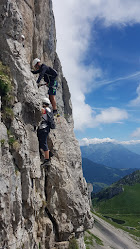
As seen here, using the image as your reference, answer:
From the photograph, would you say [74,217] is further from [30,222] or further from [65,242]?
[30,222]

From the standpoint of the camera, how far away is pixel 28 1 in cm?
2008

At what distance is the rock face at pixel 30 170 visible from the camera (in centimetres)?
1088

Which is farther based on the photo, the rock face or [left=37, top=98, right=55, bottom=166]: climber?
[left=37, top=98, right=55, bottom=166]: climber

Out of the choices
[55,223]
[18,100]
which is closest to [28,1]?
[18,100]

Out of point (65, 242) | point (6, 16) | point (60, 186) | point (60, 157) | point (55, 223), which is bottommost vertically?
point (65, 242)

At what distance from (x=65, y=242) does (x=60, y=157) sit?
7.34 m

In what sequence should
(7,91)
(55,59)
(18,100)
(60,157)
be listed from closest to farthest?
(7,91), (18,100), (60,157), (55,59)

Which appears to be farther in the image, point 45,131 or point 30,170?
point 45,131

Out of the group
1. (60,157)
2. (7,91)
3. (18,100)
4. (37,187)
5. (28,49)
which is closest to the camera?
(7,91)

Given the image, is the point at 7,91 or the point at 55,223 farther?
the point at 55,223

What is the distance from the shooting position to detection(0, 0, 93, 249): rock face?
35.7 feet

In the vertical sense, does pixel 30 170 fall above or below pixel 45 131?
below

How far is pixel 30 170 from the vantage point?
44.2ft

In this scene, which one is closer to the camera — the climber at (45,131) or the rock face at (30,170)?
the rock face at (30,170)
